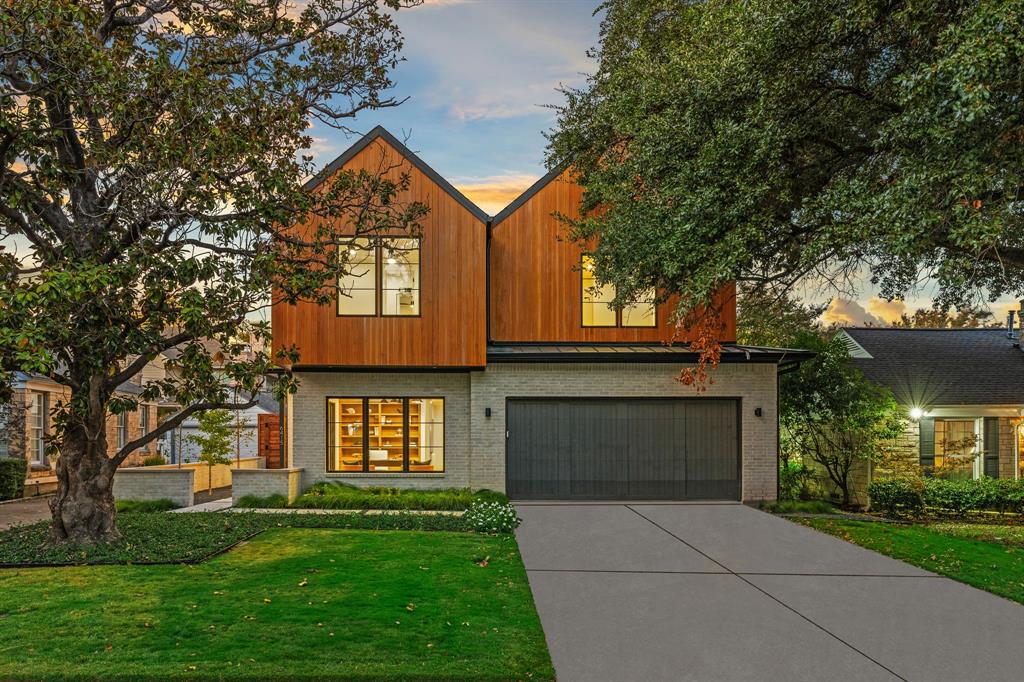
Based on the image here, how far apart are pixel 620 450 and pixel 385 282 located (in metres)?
6.41

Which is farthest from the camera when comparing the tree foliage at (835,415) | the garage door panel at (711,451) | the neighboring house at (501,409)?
the tree foliage at (835,415)

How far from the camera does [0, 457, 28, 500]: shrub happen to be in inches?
641

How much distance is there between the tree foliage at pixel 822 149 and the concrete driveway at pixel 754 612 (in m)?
3.81

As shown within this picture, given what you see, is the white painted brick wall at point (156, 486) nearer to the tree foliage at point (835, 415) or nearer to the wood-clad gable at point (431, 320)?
the wood-clad gable at point (431, 320)

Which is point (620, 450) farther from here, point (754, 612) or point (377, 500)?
point (754, 612)

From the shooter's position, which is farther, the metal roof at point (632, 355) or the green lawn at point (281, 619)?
the metal roof at point (632, 355)

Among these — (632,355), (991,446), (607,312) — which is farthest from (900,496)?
(607,312)

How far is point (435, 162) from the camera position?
15.0 metres

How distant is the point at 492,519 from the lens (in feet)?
35.6

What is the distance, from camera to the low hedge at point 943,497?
14.7 m

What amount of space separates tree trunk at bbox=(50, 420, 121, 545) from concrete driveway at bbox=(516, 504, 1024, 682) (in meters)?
6.11

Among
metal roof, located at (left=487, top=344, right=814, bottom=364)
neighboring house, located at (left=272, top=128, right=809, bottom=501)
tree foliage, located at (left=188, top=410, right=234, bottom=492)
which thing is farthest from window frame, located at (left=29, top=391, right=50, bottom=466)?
metal roof, located at (left=487, top=344, right=814, bottom=364)

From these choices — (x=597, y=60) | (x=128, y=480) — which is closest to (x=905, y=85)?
(x=597, y=60)

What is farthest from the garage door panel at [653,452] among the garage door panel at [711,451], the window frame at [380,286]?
the window frame at [380,286]
